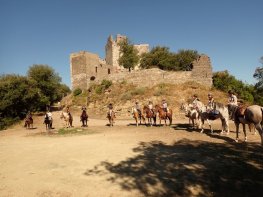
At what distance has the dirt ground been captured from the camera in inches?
292

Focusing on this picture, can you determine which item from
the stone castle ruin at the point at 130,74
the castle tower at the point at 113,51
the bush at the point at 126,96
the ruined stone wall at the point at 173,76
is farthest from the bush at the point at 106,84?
the castle tower at the point at 113,51

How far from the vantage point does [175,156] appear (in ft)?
34.2

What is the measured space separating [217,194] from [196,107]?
10.0 meters

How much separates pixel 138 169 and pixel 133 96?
25954 millimetres

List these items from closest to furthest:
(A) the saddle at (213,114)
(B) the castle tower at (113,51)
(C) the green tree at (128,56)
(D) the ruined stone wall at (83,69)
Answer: (A) the saddle at (213,114), (D) the ruined stone wall at (83,69), (C) the green tree at (128,56), (B) the castle tower at (113,51)

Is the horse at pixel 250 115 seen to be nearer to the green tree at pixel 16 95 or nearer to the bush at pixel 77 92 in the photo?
the green tree at pixel 16 95

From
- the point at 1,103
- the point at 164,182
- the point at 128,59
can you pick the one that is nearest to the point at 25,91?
the point at 1,103

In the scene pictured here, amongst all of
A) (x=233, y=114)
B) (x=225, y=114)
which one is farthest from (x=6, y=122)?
(x=233, y=114)

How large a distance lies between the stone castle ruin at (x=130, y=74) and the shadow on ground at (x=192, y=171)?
80.6 ft

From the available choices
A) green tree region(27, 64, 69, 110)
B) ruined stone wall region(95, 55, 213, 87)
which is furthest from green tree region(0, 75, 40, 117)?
ruined stone wall region(95, 55, 213, 87)

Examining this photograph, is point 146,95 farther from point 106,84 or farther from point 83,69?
point 83,69

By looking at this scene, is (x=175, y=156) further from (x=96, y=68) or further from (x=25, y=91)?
(x=96, y=68)

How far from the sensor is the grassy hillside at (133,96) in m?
32.1

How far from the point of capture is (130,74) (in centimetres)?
3894
